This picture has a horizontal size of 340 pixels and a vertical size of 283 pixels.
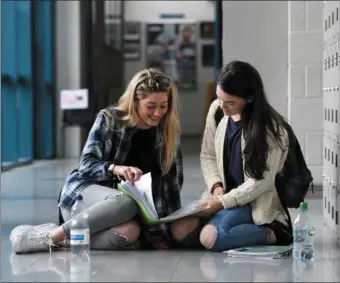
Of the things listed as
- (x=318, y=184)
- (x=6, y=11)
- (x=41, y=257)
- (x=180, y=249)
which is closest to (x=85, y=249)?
(x=41, y=257)

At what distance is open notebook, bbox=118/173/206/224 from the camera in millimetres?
4238

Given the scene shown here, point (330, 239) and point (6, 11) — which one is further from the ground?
point (6, 11)

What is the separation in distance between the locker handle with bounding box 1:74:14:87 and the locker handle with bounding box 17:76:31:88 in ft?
1.77

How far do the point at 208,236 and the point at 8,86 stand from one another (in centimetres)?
798

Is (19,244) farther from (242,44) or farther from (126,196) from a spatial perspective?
(242,44)

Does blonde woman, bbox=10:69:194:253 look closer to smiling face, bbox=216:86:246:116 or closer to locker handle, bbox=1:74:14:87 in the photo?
smiling face, bbox=216:86:246:116

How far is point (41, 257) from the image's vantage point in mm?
4176

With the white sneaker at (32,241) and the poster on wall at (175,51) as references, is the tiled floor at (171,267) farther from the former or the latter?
the poster on wall at (175,51)

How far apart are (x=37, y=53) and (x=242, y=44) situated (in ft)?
21.6

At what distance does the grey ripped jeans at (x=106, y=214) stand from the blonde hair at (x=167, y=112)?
32cm

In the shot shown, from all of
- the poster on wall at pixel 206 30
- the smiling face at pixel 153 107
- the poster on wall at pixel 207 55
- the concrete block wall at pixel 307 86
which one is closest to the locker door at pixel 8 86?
the concrete block wall at pixel 307 86

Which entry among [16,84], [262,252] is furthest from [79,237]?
[16,84]

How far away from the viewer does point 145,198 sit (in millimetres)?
4293

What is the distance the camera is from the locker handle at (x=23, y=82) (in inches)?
496
